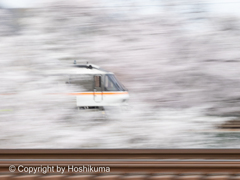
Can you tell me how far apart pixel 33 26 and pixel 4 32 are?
44 centimetres

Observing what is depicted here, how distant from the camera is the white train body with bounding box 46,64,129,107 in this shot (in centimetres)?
394

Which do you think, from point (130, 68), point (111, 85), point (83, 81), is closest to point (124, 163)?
point (130, 68)

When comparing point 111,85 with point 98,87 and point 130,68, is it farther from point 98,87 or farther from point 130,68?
point 130,68

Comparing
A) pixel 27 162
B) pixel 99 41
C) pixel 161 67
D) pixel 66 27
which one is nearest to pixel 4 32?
pixel 66 27

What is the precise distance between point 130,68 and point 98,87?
5.55 feet

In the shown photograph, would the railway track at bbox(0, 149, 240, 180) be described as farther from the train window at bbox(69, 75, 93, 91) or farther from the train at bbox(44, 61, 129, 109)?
the train window at bbox(69, 75, 93, 91)

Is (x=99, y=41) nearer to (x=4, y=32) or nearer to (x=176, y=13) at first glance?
(x=176, y=13)

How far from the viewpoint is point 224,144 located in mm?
3205

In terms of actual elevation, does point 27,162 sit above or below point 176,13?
below

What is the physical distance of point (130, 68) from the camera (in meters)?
3.31

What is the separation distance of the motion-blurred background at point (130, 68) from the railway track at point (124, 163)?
0.41 metres

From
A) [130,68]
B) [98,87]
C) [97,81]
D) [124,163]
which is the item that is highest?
[130,68]

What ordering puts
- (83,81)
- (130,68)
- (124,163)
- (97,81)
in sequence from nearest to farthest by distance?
(124,163)
(130,68)
(83,81)
(97,81)

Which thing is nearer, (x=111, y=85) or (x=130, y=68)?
(x=130, y=68)
